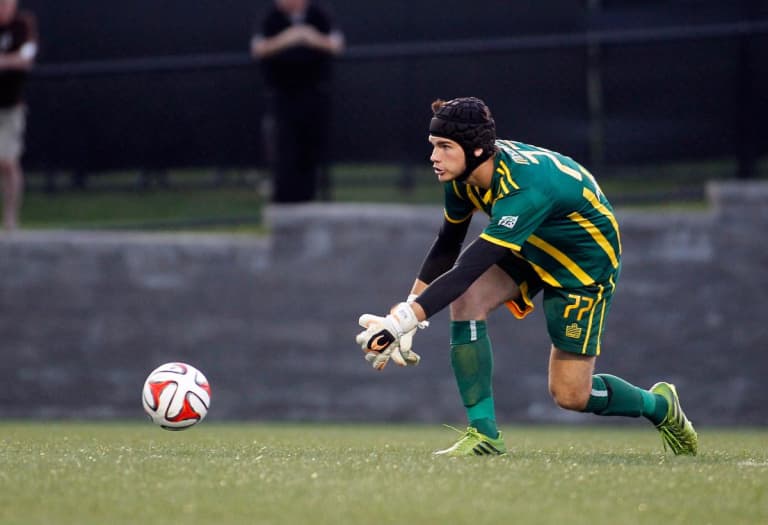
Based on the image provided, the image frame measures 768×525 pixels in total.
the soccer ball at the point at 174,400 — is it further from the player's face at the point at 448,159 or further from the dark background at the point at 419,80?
the dark background at the point at 419,80

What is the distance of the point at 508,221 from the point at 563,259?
2.43 ft

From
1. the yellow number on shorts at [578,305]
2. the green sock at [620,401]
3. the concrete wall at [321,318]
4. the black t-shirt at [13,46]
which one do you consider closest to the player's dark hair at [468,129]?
the yellow number on shorts at [578,305]

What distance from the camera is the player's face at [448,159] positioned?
6.69 metres

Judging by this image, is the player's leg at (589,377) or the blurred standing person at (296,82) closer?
→ the player's leg at (589,377)

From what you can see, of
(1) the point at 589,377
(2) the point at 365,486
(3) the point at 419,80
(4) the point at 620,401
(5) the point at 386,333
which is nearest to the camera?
(2) the point at 365,486

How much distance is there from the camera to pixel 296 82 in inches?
538

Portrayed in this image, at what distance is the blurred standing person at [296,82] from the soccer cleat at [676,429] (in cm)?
661

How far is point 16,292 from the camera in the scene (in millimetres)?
13359

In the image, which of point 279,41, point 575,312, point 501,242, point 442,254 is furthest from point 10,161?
point 501,242

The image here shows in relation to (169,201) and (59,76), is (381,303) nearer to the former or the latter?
(169,201)

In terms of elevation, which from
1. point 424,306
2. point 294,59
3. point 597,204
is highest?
point 294,59

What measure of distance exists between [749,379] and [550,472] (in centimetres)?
734

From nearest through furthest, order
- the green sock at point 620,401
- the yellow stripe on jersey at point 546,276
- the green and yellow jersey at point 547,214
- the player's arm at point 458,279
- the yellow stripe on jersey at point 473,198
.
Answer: the player's arm at point 458,279, the green and yellow jersey at point 547,214, the yellow stripe on jersey at point 473,198, the yellow stripe on jersey at point 546,276, the green sock at point 620,401

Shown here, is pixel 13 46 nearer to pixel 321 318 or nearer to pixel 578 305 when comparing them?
pixel 321 318
